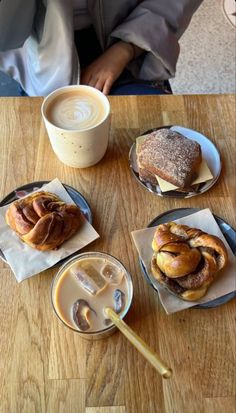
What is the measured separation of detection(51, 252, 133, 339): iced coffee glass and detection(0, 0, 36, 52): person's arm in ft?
1.89

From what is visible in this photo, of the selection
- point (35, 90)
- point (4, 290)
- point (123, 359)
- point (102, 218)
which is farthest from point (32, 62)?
point (123, 359)

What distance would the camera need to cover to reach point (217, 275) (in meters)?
0.64

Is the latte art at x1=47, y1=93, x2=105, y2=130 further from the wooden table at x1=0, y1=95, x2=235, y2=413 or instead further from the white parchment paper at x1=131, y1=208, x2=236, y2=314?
the white parchment paper at x1=131, y1=208, x2=236, y2=314

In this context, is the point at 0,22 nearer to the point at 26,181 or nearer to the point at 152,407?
the point at 26,181

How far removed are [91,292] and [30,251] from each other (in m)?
0.13

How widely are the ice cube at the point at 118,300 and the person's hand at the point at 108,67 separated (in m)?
0.56

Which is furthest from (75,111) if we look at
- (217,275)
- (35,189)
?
(217,275)

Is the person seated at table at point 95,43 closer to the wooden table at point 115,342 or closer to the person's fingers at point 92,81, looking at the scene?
the person's fingers at point 92,81

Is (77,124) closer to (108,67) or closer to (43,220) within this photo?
(43,220)

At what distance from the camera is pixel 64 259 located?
26.1 inches

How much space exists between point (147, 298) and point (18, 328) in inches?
7.5

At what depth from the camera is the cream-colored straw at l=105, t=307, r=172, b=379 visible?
0.47 meters

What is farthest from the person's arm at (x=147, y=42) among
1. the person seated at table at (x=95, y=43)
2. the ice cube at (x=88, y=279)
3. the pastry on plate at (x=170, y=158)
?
the ice cube at (x=88, y=279)

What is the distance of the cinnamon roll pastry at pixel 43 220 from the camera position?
25.6 inches
